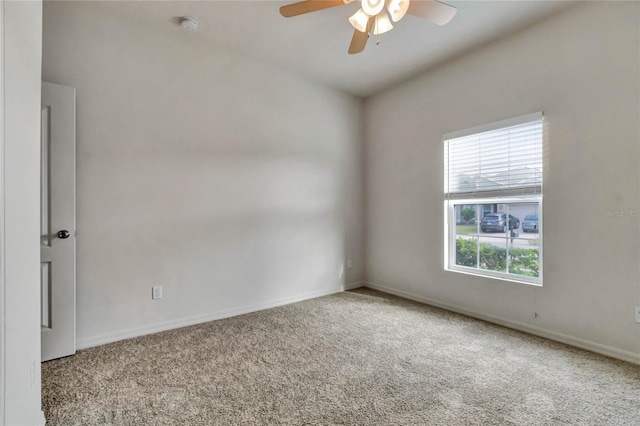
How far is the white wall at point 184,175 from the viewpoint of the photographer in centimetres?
257

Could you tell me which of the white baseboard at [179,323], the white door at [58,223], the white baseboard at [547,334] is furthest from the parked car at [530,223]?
the white door at [58,223]

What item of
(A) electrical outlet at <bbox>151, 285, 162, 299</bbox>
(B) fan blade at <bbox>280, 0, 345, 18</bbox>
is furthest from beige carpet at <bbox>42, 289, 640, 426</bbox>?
(B) fan blade at <bbox>280, 0, 345, 18</bbox>

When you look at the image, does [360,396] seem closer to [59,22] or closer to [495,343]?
[495,343]

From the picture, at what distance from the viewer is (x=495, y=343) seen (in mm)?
2617

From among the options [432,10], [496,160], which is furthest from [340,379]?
[496,160]

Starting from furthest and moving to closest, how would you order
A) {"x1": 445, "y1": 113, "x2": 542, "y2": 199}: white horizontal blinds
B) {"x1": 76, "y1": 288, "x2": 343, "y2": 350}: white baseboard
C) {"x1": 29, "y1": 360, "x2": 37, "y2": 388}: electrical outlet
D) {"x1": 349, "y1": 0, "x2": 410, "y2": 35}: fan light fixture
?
1. {"x1": 445, "y1": 113, "x2": 542, "y2": 199}: white horizontal blinds
2. {"x1": 76, "y1": 288, "x2": 343, "y2": 350}: white baseboard
3. {"x1": 349, "y1": 0, "x2": 410, "y2": 35}: fan light fixture
4. {"x1": 29, "y1": 360, "x2": 37, "y2": 388}: electrical outlet

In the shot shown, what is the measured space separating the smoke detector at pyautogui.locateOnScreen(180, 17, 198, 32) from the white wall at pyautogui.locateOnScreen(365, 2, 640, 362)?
2551 mm

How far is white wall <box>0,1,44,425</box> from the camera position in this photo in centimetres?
119

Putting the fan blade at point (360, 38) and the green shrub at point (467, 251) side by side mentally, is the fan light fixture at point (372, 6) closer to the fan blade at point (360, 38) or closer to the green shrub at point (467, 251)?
the fan blade at point (360, 38)

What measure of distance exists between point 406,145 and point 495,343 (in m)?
2.39

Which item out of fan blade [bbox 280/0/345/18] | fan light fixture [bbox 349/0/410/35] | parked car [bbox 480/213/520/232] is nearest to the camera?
fan light fixture [bbox 349/0/410/35]

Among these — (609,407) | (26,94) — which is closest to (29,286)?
(26,94)

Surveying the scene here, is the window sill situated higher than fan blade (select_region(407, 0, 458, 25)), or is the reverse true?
fan blade (select_region(407, 0, 458, 25))

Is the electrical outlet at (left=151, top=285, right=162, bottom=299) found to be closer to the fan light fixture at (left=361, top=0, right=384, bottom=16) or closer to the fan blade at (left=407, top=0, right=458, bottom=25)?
the fan light fixture at (left=361, top=0, right=384, bottom=16)
